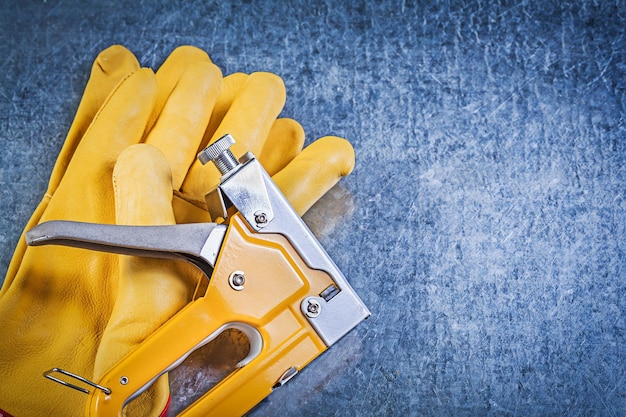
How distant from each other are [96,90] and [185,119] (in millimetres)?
147

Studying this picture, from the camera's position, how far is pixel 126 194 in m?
0.76

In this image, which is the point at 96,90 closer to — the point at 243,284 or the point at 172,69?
the point at 172,69

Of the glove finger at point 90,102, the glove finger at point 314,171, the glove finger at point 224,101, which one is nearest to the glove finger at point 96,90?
the glove finger at point 90,102

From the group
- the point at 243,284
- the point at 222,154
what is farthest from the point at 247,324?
the point at 222,154

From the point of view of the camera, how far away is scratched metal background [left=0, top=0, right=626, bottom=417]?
2.72ft

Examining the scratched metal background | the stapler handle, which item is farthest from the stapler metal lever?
the scratched metal background

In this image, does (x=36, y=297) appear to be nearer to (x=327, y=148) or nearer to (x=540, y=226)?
(x=327, y=148)

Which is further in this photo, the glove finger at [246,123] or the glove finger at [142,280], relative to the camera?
the glove finger at [246,123]

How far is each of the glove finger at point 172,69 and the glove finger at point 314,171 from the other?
165 millimetres

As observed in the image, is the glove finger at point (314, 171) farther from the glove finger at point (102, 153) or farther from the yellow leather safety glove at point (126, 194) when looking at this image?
the glove finger at point (102, 153)

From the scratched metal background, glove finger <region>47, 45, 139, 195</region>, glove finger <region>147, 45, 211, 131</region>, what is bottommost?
the scratched metal background

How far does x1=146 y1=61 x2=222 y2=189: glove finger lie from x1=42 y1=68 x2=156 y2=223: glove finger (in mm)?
26

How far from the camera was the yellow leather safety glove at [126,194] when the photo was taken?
29.3 inches

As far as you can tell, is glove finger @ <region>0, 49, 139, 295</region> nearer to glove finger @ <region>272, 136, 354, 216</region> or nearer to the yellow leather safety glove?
the yellow leather safety glove
